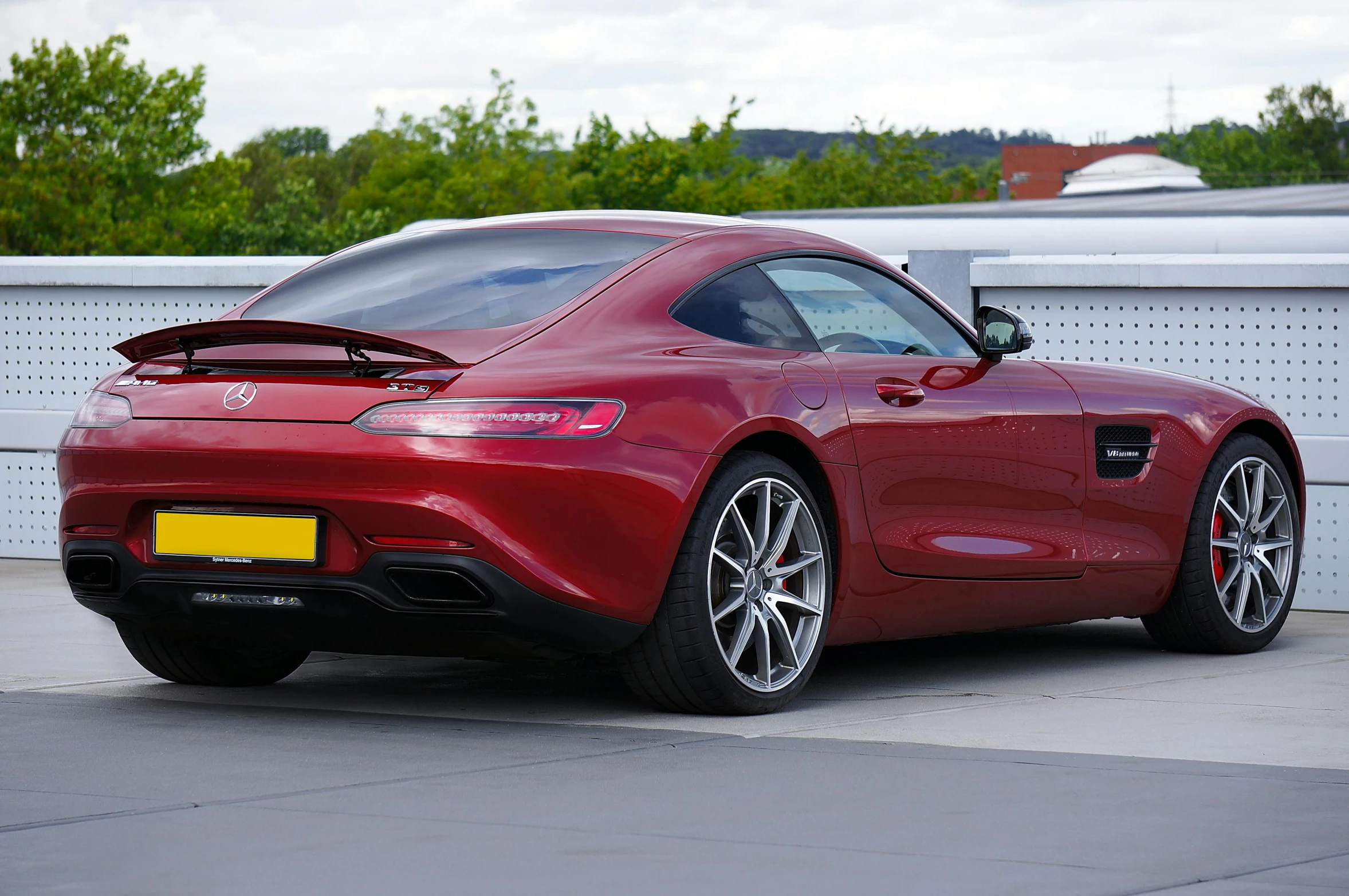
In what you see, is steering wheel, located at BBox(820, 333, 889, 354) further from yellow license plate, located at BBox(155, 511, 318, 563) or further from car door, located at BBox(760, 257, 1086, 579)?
yellow license plate, located at BBox(155, 511, 318, 563)

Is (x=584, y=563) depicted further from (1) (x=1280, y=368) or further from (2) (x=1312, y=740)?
(1) (x=1280, y=368)

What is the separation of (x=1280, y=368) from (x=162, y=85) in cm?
6847

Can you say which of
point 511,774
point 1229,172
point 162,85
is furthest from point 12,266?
point 1229,172

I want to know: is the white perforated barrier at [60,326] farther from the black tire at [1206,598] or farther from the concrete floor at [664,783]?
the black tire at [1206,598]

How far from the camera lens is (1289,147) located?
12888 centimetres

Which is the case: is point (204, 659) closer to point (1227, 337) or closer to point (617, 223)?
point (617, 223)

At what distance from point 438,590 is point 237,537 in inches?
22.2

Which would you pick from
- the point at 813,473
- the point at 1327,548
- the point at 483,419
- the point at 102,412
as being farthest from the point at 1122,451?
the point at 102,412

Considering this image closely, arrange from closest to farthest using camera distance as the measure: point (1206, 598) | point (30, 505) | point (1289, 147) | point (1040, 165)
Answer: point (1206, 598) < point (30, 505) < point (1289, 147) < point (1040, 165)

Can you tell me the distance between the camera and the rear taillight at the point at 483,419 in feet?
15.5

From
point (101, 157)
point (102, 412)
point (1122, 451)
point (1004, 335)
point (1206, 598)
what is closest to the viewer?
point (102, 412)

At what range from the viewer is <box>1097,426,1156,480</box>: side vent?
6.44m

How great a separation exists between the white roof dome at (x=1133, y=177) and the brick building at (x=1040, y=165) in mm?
72243

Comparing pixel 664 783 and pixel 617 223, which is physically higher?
pixel 617 223
